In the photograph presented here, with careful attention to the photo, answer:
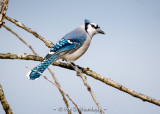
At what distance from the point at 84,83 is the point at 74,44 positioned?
80 cm

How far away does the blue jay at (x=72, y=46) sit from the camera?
2.16 meters

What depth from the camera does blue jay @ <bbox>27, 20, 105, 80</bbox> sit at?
7.10ft

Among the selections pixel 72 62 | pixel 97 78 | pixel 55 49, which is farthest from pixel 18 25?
pixel 97 78

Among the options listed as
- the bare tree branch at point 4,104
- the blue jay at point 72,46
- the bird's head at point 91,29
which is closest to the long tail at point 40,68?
the blue jay at point 72,46

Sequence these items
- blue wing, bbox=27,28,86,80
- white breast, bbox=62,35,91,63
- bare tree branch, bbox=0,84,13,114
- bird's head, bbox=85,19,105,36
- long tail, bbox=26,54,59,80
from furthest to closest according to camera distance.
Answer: bird's head, bbox=85,19,105,36, white breast, bbox=62,35,91,63, blue wing, bbox=27,28,86,80, long tail, bbox=26,54,59,80, bare tree branch, bbox=0,84,13,114

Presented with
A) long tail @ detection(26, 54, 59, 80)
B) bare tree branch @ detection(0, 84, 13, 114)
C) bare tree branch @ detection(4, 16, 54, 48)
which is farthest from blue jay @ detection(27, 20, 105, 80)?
bare tree branch @ detection(0, 84, 13, 114)

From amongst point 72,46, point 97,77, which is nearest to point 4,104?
point 97,77

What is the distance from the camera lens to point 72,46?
2398 mm

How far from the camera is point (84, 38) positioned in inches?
98.5

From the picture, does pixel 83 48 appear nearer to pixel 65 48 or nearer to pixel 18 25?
pixel 65 48

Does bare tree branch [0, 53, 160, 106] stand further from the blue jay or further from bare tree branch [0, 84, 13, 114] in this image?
bare tree branch [0, 84, 13, 114]

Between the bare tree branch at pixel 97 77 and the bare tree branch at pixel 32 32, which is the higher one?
the bare tree branch at pixel 32 32

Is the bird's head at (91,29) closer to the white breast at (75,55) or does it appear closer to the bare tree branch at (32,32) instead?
the white breast at (75,55)

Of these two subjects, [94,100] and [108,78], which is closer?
[94,100]
